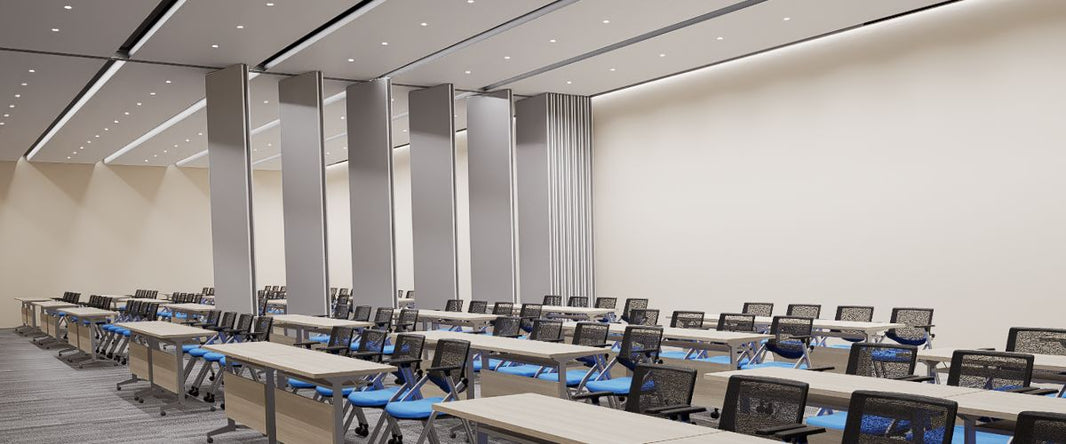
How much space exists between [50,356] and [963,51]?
569 inches

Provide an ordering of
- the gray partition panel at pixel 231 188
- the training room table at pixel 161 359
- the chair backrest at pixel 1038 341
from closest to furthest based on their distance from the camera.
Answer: the chair backrest at pixel 1038 341, the training room table at pixel 161 359, the gray partition panel at pixel 231 188

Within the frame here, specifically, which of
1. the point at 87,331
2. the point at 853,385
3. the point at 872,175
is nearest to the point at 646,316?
the point at 872,175

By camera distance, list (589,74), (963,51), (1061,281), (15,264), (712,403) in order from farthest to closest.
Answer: (15,264) < (589,74) < (963,51) < (1061,281) < (712,403)

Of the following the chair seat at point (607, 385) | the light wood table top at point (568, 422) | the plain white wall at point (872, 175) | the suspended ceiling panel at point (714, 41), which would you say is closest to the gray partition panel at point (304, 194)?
the suspended ceiling panel at point (714, 41)

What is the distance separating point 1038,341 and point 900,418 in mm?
3338

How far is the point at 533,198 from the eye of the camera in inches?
634

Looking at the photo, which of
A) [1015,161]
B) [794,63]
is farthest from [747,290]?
[1015,161]

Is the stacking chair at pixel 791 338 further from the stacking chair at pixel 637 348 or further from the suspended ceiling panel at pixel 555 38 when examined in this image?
the suspended ceiling panel at pixel 555 38

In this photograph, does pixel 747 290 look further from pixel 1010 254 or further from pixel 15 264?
pixel 15 264

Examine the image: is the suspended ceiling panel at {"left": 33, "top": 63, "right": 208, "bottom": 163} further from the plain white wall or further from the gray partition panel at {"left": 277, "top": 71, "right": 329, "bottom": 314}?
→ the plain white wall

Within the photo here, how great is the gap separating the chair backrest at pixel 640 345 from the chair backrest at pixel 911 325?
9.80ft

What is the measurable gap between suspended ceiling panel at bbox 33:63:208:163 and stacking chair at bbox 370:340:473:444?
8.82m

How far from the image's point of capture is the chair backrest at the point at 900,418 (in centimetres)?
308

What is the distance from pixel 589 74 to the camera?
47.5 feet
